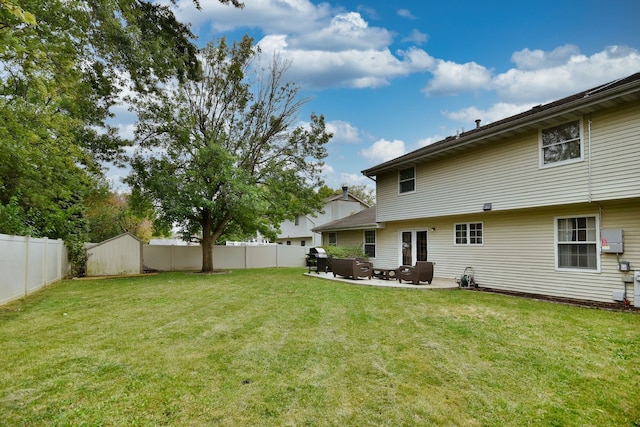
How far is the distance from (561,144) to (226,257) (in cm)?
1740

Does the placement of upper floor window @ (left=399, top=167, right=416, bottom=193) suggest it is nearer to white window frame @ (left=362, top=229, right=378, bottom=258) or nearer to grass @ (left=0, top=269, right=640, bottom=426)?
white window frame @ (left=362, top=229, right=378, bottom=258)

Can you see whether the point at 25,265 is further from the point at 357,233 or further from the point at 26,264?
the point at 357,233

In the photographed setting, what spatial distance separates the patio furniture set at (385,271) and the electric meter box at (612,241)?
4.47 metres

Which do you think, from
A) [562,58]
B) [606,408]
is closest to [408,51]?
[562,58]

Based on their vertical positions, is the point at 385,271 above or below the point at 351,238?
below

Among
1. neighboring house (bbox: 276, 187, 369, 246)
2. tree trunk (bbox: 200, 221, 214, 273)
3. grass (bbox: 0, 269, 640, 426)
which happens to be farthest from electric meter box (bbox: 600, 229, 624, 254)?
neighboring house (bbox: 276, 187, 369, 246)

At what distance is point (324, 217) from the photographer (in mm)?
29484

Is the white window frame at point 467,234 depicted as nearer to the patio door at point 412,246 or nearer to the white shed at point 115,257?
the patio door at point 412,246

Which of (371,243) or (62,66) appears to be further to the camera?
(371,243)

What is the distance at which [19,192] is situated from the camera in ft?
31.6

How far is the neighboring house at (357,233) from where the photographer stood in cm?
1648

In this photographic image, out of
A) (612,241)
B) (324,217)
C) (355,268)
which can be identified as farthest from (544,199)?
(324,217)

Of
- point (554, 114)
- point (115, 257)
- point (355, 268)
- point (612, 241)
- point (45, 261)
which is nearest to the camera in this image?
point (612, 241)

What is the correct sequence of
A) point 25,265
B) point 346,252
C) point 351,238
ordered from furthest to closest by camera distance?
point 351,238 < point 346,252 < point 25,265
